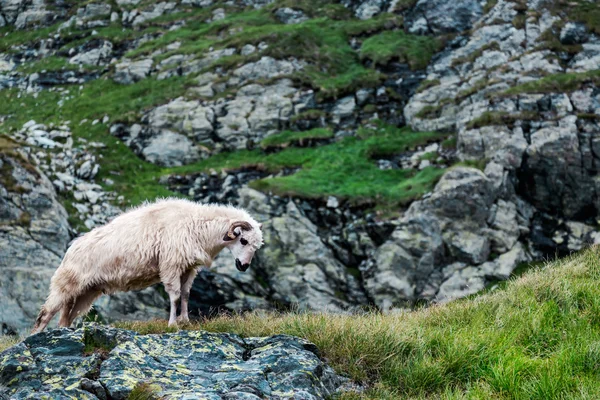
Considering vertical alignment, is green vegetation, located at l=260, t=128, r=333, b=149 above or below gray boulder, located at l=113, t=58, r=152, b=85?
below

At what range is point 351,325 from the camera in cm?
834

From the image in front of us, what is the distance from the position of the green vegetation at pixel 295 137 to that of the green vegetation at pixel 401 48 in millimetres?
10927

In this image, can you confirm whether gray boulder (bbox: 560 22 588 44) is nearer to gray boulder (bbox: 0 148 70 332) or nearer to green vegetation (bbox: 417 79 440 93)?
green vegetation (bbox: 417 79 440 93)

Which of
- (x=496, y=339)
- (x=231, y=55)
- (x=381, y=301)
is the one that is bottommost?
(x=381, y=301)

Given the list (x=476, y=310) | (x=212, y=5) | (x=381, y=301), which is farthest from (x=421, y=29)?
(x=476, y=310)

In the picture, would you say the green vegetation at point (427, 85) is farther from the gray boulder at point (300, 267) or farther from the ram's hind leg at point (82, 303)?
the ram's hind leg at point (82, 303)

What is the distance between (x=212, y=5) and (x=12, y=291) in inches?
1780

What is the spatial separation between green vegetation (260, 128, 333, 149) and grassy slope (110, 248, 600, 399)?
28.7 m

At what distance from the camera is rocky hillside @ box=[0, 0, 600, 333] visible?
27.2 metres

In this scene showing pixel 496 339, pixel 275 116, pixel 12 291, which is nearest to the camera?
pixel 496 339

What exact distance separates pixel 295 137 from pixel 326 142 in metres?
2.15

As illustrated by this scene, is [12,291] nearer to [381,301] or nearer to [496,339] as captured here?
[381,301]

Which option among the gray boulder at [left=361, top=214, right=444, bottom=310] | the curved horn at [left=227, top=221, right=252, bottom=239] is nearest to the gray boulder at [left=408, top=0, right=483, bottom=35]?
the gray boulder at [left=361, top=214, right=444, bottom=310]

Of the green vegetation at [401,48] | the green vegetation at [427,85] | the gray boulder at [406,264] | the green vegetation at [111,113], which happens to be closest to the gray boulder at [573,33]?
the green vegetation at [427,85]
